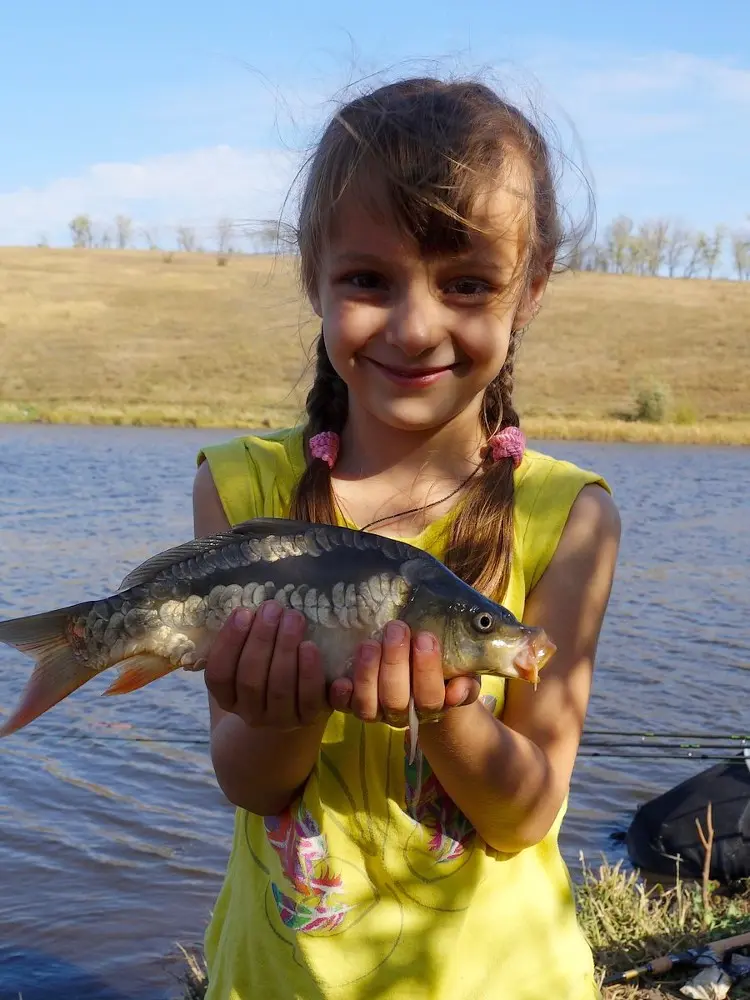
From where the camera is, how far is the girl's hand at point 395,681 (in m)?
1.88

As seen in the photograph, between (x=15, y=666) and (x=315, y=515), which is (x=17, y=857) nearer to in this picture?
(x=15, y=666)

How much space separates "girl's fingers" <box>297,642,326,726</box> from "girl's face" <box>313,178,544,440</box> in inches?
23.4

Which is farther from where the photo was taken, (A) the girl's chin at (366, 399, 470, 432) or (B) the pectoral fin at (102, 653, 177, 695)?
(A) the girl's chin at (366, 399, 470, 432)

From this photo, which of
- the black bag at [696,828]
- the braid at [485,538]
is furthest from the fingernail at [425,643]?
the black bag at [696,828]

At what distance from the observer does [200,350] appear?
181 feet

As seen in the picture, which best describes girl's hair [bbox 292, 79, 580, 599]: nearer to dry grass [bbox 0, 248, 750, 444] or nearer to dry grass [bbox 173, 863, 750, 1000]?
dry grass [bbox 173, 863, 750, 1000]

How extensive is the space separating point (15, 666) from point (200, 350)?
153ft

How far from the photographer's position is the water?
5.70 metres

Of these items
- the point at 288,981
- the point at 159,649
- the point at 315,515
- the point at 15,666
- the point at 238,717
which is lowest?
the point at 15,666

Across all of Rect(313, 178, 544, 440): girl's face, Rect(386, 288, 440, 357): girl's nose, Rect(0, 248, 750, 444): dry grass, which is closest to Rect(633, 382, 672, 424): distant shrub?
Rect(0, 248, 750, 444): dry grass

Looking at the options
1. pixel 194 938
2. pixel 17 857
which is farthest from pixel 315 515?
pixel 17 857

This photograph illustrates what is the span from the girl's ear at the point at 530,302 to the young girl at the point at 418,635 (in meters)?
0.03

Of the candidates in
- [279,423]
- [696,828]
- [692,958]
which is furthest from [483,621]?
[279,423]

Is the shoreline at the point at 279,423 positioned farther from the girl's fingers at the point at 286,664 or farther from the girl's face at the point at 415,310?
the girl's fingers at the point at 286,664
